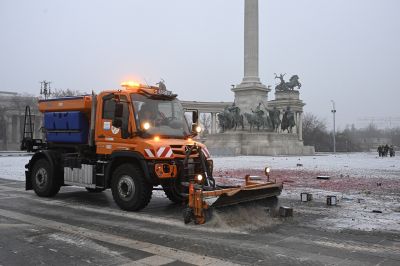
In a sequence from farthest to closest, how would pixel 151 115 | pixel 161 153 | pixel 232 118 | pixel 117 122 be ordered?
pixel 232 118 < pixel 151 115 < pixel 117 122 < pixel 161 153

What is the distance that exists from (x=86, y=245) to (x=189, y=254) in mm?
1791

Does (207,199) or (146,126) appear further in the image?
(146,126)

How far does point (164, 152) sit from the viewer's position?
10070 millimetres

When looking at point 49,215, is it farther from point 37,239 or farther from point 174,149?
point 174,149

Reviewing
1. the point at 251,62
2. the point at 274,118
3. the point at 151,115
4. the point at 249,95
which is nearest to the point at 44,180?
the point at 151,115

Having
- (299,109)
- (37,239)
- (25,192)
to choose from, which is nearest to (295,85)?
(299,109)

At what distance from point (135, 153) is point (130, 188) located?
0.85 meters

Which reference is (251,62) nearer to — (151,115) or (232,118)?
(232,118)

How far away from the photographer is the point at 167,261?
6.46m

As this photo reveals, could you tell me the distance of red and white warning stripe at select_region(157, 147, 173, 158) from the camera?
10.0 metres

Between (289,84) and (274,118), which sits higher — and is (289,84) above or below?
above

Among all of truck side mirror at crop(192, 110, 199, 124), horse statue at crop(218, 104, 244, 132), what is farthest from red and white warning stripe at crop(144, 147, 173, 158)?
horse statue at crop(218, 104, 244, 132)

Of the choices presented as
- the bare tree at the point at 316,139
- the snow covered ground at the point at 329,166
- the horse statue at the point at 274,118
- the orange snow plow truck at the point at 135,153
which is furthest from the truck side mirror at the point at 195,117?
the bare tree at the point at 316,139

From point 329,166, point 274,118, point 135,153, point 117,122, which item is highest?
point 274,118
